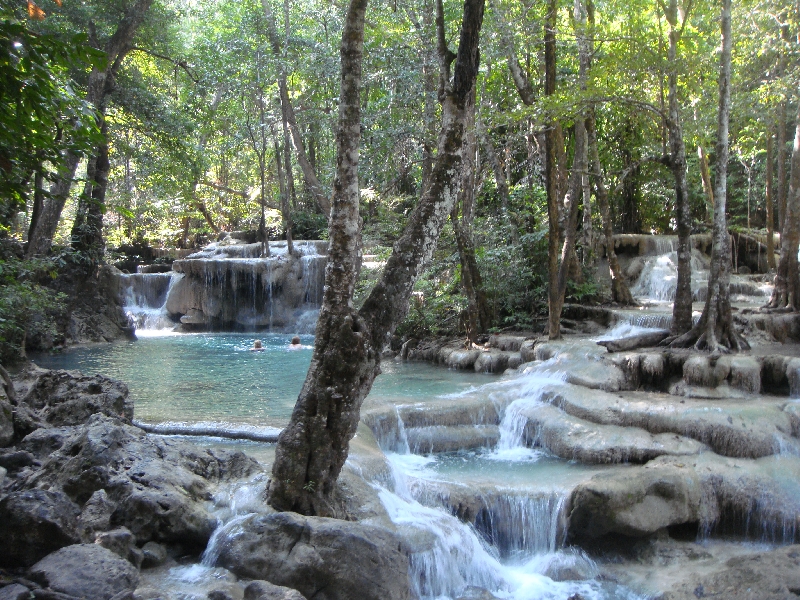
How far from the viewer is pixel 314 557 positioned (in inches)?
182

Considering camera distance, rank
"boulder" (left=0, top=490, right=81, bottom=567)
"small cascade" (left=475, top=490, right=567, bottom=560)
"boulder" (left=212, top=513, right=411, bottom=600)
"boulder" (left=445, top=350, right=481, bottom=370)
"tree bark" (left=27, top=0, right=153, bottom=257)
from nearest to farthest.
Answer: "boulder" (left=0, top=490, right=81, bottom=567), "boulder" (left=212, top=513, right=411, bottom=600), "small cascade" (left=475, top=490, right=567, bottom=560), "boulder" (left=445, top=350, right=481, bottom=370), "tree bark" (left=27, top=0, right=153, bottom=257)

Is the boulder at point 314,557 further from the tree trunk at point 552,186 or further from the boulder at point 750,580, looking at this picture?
the tree trunk at point 552,186

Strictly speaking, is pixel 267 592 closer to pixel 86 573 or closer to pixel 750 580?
pixel 86 573

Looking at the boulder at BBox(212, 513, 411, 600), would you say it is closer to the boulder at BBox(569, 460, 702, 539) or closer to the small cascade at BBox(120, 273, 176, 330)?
the boulder at BBox(569, 460, 702, 539)

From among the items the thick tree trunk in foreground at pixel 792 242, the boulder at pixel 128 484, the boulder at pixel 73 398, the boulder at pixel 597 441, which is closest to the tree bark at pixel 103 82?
the boulder at pixel 73 398

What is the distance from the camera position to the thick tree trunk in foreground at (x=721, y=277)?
415 inches

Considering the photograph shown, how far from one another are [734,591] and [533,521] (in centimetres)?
196

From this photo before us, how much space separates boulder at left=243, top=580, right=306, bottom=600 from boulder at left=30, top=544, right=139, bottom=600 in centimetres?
70

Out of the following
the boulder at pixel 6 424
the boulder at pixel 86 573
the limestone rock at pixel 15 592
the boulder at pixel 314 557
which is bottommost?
the boulder at pixel 314 557

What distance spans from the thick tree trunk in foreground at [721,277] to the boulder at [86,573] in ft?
30.7

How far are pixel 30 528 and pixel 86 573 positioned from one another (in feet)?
1.57

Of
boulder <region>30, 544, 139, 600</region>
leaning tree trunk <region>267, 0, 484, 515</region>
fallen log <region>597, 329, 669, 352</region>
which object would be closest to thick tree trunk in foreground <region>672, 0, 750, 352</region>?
fallen log <region>597, 329, 669, 352</region>

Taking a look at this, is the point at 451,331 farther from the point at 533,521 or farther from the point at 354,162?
the point at 354,162

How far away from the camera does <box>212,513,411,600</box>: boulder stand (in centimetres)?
461
